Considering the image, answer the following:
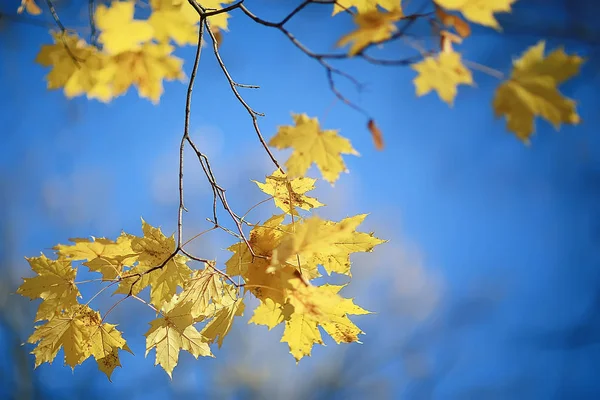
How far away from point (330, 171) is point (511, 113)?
292mm

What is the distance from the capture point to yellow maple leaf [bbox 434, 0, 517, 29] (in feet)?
1.98

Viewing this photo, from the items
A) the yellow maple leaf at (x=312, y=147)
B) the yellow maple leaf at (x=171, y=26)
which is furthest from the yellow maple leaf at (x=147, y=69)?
the yellow maple leaf at (x=312, y=147)

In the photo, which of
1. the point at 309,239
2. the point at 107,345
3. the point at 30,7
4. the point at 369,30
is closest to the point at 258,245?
the point at 309,239

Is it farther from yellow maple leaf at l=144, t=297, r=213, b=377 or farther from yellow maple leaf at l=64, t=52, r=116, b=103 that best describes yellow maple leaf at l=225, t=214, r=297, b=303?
yellow maple leaf at l=64, t=52, r=116, b=103

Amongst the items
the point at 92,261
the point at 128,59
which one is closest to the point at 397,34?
the point at 128,59

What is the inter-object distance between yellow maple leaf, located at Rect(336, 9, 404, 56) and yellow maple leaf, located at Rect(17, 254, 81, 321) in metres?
0.77

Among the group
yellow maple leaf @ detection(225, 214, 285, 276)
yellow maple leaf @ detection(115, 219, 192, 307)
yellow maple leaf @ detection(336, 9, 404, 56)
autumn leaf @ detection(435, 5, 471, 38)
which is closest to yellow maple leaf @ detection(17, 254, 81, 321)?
yellow maple leaf @ detection(115, 219, 192, 307)

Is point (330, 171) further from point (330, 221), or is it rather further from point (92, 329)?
point (92, 329)

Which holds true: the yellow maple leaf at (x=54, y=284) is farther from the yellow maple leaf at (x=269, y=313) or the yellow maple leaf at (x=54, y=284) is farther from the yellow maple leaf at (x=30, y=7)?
the yellow maple leaf at (x=30, y=7)

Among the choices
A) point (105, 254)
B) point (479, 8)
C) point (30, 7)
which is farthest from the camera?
point (30, 7)

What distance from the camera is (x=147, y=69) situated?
1.00 metres

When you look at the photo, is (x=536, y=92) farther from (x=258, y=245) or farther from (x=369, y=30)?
(x=258, y=245)

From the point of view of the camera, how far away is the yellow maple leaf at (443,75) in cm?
68

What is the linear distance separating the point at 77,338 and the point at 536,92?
1.00 meters
